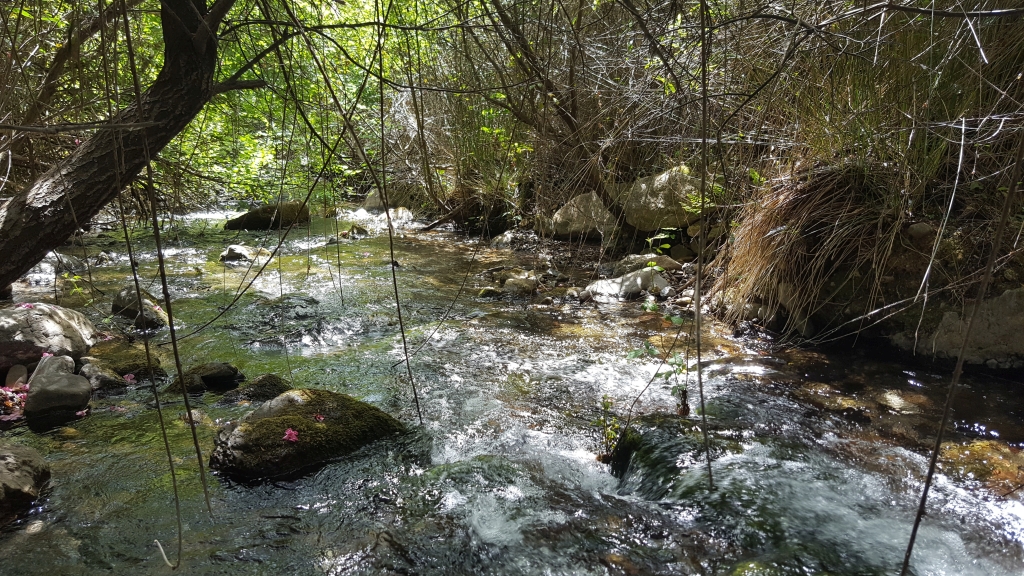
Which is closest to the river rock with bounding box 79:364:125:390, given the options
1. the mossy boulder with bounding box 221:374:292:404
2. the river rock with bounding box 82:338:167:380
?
the river rock with bounding box 82:338:167:380

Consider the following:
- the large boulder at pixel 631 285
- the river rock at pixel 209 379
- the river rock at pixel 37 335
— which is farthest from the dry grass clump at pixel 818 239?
the river rock at pixel 37 335

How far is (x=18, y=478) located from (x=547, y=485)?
2.11m

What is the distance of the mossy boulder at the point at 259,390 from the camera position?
11.4ft

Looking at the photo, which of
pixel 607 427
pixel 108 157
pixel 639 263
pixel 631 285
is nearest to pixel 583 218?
pixel 639 263

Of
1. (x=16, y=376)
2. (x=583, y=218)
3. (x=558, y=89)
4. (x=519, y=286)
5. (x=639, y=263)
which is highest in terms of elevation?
(x=558, y=89)

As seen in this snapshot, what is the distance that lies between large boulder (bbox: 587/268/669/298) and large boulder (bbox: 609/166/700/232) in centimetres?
48

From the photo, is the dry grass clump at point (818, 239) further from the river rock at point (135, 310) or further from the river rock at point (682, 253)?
the river rock at point (135, 310)

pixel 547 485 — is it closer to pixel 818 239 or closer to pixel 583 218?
pixel 818 239

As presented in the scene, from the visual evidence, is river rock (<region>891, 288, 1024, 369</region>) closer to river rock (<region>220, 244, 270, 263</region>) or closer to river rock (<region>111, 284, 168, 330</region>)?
river rock (<region>111, 284, 168, 330</region>)

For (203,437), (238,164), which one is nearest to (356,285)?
(238,164)

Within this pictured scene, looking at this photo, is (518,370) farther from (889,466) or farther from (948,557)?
(948,557)

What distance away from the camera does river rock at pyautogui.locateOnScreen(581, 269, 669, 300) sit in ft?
18.2

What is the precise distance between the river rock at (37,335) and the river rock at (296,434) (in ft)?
6.15

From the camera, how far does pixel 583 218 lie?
7.11 m
